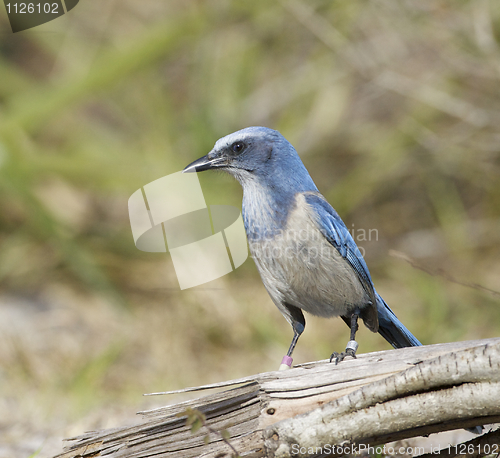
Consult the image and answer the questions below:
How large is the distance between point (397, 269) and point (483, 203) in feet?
4.55

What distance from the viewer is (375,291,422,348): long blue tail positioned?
9.39ft

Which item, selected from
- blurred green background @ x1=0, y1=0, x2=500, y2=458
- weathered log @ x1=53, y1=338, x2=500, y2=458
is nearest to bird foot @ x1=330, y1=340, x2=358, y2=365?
weathered log @ x1=53, y1=338, x2=500, y2=458

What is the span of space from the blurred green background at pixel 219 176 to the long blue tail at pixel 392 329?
157cm

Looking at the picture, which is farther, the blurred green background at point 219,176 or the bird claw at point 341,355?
the blurred green background at point 219,176

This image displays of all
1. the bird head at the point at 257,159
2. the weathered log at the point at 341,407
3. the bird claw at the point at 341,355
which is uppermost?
the bird head at the point at 257,159

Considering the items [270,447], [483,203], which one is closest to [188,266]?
[270,447]

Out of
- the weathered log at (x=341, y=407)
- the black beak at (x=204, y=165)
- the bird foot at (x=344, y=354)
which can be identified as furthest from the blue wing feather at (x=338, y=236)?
the weathered log at (x=341, y=407)

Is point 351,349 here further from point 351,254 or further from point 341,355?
point 351,254

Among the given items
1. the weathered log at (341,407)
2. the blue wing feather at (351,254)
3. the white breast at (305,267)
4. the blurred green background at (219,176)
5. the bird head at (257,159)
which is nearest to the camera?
the weathered log at (341,407)

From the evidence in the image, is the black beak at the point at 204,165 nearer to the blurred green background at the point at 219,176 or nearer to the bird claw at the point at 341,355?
the bird claw at the point at 341,355

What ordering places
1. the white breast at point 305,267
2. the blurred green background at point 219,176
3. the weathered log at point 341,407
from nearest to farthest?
1. the weathered log at point 341,407
2. the white breast at point 305,267
3. the blurred green background at point 219,176

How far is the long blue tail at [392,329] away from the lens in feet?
9.39

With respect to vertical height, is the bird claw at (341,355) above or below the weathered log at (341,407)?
above

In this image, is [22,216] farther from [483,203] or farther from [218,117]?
[483,203]
